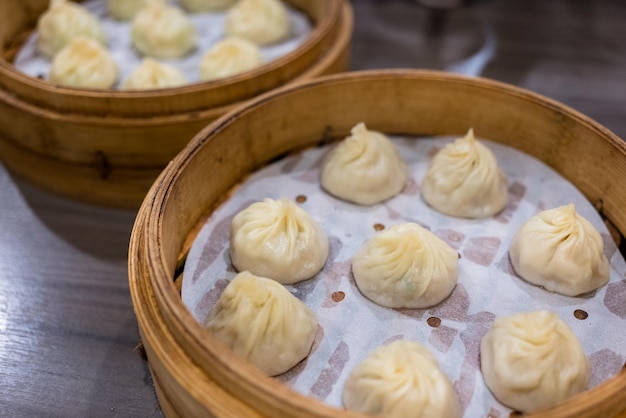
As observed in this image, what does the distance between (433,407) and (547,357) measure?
31 cm

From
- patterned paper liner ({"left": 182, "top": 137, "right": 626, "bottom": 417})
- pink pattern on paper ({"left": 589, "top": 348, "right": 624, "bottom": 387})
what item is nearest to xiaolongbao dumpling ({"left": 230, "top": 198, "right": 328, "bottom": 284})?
patterned paper liner ({"left": 182, "top": 137, "right": 626, "bottom": 417})

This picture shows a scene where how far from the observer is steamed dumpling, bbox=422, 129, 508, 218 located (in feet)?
6.59

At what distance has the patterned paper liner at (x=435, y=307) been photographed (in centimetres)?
160

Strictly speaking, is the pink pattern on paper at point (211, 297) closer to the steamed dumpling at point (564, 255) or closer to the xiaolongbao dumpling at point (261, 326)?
the xiaolongbao dumpling at point (261, 326)

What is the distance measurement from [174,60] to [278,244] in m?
1.45

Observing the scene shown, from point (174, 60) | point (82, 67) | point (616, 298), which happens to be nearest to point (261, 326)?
point (616, 298)

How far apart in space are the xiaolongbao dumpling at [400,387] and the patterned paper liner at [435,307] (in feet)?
0.28

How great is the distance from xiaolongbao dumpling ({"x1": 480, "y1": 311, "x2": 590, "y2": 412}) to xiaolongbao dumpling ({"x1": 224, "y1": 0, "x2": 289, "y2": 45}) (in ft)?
6.38

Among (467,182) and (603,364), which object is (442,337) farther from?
(467,182)

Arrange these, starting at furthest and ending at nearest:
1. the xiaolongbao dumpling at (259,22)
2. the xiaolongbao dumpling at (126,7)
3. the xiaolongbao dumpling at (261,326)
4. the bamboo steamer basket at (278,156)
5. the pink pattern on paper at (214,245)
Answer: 1. the xiaolongbao dumpling at (126,7)
2. the xiaolongbao dumpling at (259,22)
3. the pink pattern on paper at (214,245)
4. the xiaolongbao dumpling at (261,326)
5. the bamboo steamer basket at (278,156)

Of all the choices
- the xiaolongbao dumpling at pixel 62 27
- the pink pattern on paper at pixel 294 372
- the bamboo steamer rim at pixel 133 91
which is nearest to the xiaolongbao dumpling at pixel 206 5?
the xiaolongbao dumpling at pixel 62 27

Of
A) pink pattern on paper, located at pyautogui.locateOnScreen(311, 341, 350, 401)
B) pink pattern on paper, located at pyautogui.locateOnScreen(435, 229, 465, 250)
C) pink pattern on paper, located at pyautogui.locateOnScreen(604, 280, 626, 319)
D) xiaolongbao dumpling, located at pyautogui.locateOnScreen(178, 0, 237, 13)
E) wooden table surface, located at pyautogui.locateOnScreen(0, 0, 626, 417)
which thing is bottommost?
wooden table surface, located at pyautogui.locateOnScreen(0, 0, 626, 417)

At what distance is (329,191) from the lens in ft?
6.98

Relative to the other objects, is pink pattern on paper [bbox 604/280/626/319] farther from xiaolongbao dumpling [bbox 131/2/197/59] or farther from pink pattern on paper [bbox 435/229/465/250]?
xiaolongbao dumpling [bbox 131/2/197/59]
